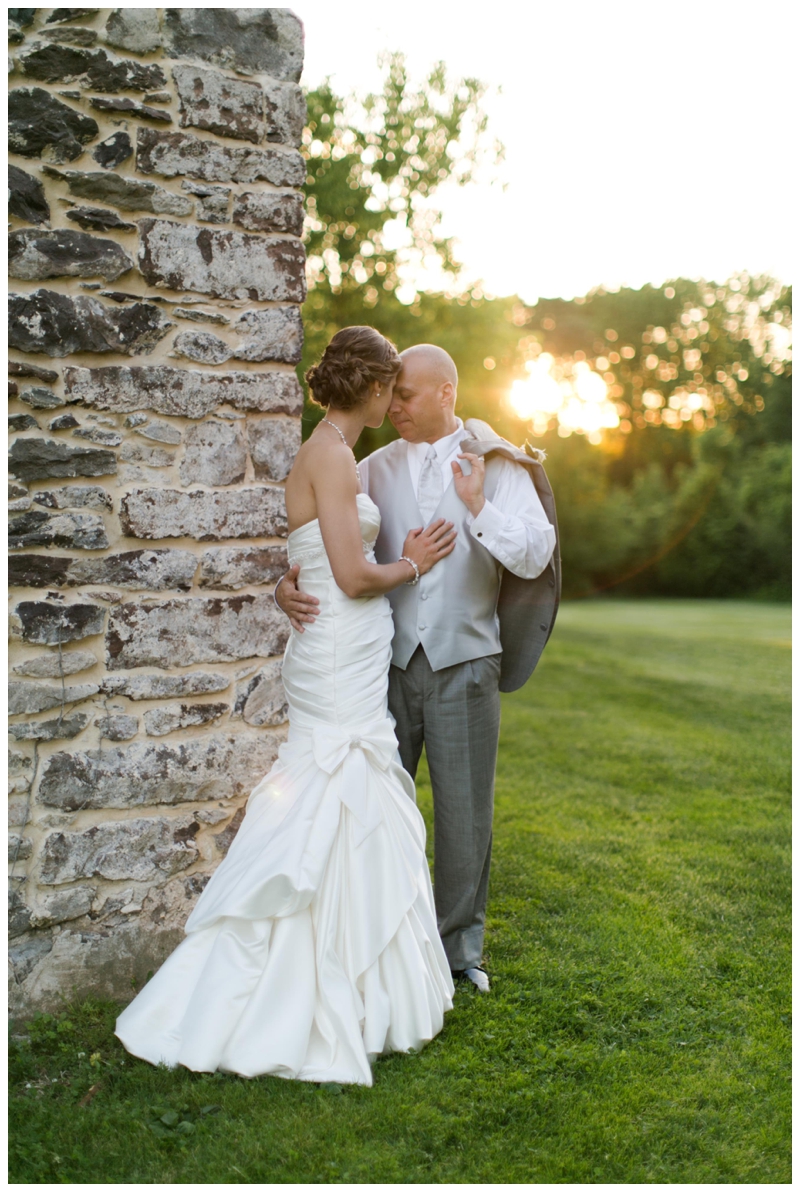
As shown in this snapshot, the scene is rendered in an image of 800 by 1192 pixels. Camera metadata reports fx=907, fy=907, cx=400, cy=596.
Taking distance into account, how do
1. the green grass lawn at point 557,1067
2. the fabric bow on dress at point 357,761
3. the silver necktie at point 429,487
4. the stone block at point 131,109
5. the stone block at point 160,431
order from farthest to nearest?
the silver necktie at point 429,487
the stone block at point 160,431
the stone block at point 131,109
the fabric bow on dress at point 357,761
the green grass lawn at point 557,1067

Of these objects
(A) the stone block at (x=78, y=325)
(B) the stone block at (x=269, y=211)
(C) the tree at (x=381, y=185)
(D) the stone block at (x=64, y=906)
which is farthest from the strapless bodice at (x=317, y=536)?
(C) the tree at (x=381, y=185)

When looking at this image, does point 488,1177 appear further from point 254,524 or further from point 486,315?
point 486,315

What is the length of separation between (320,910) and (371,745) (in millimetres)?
541

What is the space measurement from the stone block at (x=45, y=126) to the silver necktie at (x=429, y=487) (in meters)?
1.61

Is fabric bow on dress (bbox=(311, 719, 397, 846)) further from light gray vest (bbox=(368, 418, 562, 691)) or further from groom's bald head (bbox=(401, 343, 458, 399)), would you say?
groom's bald head (bbox=(401, 343, 458, 399))

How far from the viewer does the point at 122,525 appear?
126 inches

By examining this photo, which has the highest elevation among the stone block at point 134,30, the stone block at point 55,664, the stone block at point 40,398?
the stone block at point 134,30

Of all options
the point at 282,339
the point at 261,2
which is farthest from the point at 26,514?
the point at 261,2

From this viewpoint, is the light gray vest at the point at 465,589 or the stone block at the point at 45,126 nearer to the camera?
the stone block at the point at 45,126

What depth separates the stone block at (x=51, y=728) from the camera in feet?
10.1

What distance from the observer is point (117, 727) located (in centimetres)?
322

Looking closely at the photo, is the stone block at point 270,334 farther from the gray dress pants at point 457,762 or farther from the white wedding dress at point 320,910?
the gray dress pants at point 457,762

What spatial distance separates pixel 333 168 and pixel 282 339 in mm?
13318

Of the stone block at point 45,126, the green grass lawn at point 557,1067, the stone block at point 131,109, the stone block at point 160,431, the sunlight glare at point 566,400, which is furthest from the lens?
the sunlight glare at point 566,400
